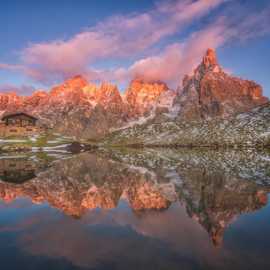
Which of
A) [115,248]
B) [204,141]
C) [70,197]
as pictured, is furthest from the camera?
[204,141]

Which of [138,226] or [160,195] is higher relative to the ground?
[160,195]

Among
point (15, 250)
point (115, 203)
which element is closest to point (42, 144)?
point (115, 203)

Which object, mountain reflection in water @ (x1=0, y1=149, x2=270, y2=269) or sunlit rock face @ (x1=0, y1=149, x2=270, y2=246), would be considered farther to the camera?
sunlit rock face @ (x1=0, y1=149, x2=270, y2=246)

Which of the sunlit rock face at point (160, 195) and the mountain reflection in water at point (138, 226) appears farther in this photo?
the sunlit rock face at point (160, 195)

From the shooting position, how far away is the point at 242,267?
1240 centimetres

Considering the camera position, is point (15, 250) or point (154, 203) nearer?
point (15, 250)

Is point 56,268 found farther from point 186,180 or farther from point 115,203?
point 186,180

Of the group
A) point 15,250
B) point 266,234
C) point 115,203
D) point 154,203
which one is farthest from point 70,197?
point 266,234

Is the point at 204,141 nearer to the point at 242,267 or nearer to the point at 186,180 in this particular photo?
the point at 186,180

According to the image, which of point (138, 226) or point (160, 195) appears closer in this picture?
point (138, 226)

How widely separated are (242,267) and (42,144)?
136967 mm

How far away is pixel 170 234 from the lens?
16.7 metres

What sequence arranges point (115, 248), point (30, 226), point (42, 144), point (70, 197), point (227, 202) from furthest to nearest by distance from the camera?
point (42, 144) < point (70, 197) < point (227, 202) < point (30, 226) < point (115, 248)

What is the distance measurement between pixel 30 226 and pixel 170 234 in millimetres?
9334
